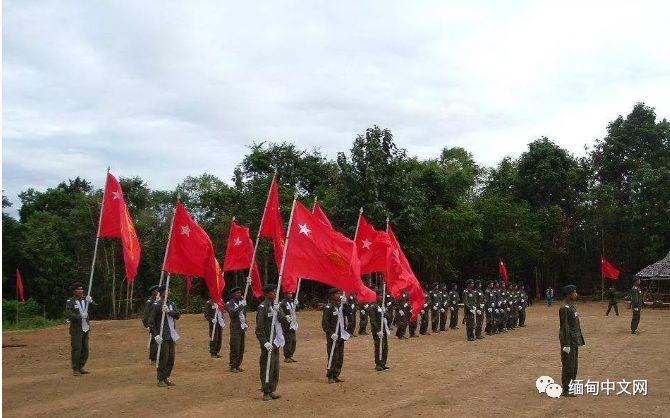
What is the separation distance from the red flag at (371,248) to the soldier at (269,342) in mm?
4534

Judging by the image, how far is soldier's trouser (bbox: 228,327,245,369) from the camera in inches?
607

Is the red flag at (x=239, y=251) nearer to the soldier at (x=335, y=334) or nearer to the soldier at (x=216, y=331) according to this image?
the soldier at (x=216, y=331)

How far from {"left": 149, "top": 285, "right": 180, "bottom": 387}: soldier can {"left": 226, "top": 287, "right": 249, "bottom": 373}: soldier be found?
2136 mm

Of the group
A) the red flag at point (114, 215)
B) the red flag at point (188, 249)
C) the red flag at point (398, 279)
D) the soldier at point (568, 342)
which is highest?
the red flag at point (114, 215)

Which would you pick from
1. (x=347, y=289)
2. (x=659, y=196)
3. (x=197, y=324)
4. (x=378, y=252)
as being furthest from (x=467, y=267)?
(x=347, y=289)

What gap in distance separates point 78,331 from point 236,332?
12.3 feet

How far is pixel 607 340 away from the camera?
21953 millimetres

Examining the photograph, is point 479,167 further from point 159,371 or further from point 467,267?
point 159,371

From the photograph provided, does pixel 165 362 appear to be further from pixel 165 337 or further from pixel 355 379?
pixel 355 379

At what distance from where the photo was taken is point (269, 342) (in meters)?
12.1

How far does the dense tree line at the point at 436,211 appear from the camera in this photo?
Answer: 3759cm

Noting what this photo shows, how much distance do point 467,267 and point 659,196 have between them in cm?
1628

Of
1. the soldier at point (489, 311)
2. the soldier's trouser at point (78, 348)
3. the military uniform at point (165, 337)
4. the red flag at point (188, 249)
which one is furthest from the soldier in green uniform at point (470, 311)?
the soldier's trouser at point (78, 348)

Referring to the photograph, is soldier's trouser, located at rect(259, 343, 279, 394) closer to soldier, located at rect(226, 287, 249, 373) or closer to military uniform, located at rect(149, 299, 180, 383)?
military uniform, located at rect(149, 299, 180, 383)
